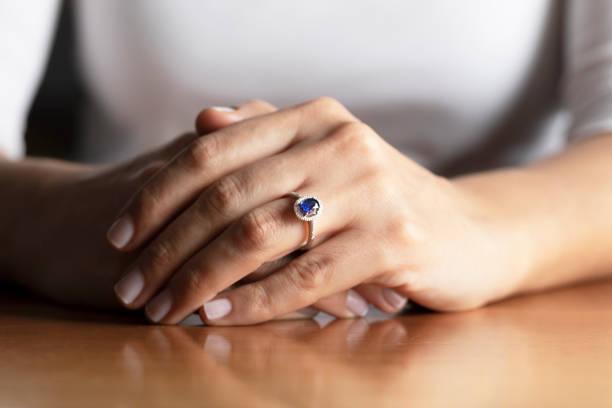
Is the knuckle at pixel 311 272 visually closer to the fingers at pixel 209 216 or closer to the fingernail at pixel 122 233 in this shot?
the fingers at pixel 209 216

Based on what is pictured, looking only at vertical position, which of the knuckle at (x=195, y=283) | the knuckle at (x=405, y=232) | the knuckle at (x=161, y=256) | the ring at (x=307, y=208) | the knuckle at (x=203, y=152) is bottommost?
the knuckle at (x=195, y=283)

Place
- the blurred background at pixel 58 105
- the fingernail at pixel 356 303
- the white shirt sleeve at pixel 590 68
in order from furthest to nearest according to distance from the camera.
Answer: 1. the blurred background at pixel 58 105
2. the white shirt sleeve at pixel 590 68
3. the fingernail at pixel 356 303

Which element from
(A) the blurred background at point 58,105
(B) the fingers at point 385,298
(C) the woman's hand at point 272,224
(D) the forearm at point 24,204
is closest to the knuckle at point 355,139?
(C) the woman's hand at point 272,224

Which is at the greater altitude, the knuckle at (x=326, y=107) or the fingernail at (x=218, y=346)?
the knuckle at (x=326, y=107)

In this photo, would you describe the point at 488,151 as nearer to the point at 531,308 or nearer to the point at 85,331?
the point at 531,308

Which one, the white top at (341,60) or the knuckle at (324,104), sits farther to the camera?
the white top at (341,60)

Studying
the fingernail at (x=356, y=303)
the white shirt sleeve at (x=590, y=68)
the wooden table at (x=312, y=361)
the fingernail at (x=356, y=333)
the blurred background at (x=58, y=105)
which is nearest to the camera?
the wooden table at (x=312, y=361)

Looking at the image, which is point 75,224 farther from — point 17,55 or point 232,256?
point 17,55
